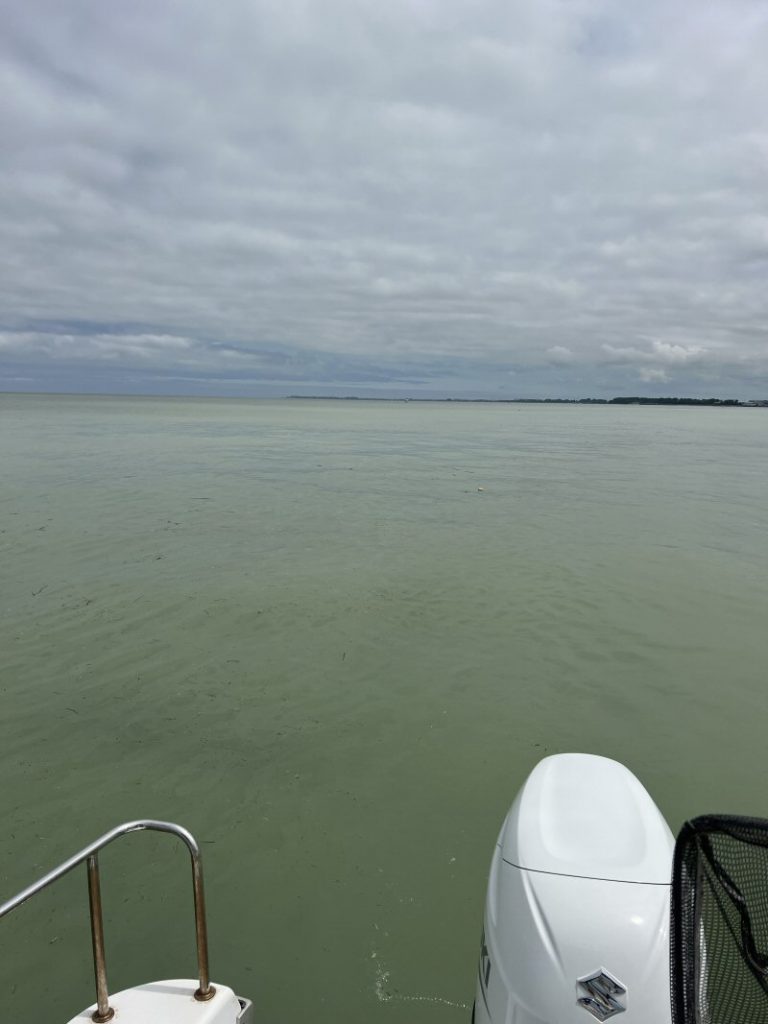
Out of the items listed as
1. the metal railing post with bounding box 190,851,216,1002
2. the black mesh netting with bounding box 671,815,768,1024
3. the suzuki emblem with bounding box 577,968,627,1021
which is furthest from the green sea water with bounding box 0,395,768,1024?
the black mesh netting with bounding box 671,815,768,1024

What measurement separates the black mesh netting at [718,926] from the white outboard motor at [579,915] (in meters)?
0.54

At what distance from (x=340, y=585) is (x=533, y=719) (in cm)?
433

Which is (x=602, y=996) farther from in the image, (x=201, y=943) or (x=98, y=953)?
(x=98, y=953)

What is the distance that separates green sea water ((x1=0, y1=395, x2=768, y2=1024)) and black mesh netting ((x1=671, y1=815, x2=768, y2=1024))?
6.19 feet

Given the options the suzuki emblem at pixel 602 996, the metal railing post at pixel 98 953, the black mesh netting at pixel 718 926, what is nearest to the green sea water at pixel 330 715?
the metal railing post at pixel 98 953

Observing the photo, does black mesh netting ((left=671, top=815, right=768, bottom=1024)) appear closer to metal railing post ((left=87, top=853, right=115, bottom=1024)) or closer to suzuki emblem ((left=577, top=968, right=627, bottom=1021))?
suzuki emblem ((left=577, top=968, right=627, bottom=1021))

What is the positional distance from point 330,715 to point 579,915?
395 centimetres

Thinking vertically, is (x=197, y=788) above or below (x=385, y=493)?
below

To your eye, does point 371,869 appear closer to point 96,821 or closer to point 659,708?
point 96,821

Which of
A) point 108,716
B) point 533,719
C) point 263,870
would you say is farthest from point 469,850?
point 108,716

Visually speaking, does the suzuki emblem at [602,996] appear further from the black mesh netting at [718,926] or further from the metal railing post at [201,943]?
the metal railing post at [201,943]

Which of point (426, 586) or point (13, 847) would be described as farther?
point (426, 586)

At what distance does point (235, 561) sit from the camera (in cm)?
1126

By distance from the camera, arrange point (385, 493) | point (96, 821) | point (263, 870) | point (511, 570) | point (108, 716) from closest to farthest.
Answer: point (263, 870)
point (96, 821)
point (108, 716)
point (511, 570)
point (385, 493)
